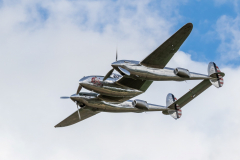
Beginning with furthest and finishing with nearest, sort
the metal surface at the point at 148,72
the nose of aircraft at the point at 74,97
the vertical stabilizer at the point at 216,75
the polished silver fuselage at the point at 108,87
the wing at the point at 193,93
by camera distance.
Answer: the nose of aircraft at the point at 74,97 → the wing at the point at 193,93 → the vertical stabilizer at the point at 216,75 → the polished silver fuselage at the point at 108,87 → the metal surface at the point at 148,72

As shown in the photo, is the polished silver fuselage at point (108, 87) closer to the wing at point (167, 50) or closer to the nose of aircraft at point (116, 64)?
the nose of aircraft at point (116, 64)

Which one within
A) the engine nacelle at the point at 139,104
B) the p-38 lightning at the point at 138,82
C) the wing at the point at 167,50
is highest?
the wing at the point at 167,50

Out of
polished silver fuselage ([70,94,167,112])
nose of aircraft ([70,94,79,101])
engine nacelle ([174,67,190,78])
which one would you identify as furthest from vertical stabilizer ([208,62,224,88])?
nose of aircraft ([70,94,79,101])

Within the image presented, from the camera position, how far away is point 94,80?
46.2 metres

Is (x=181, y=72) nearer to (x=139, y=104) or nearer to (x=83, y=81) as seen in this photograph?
(x=139, y=104)

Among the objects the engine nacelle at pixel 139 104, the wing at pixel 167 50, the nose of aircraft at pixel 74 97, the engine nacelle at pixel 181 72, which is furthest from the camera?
the engine nacelle at pixel 139 104

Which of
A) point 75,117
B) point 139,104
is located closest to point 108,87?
point 139,104

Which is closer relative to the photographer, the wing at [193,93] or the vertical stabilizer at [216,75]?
the vertical stabilizer at [216,75]

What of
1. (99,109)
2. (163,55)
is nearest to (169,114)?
(99,109)

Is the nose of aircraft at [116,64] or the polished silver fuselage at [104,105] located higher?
the nose of aircraft at [116,64]

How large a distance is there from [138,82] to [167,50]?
6449 mm

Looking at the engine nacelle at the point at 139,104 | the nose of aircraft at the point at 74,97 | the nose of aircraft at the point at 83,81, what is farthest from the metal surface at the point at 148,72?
the nose of aircraft at the point at 74,97

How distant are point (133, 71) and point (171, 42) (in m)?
5.09

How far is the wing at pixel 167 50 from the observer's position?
137 feet
